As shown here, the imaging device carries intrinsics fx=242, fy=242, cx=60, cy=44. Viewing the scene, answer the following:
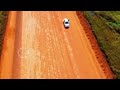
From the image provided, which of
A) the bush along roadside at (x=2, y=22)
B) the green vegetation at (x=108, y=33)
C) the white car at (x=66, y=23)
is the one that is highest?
the white car at (x=66, y=23)

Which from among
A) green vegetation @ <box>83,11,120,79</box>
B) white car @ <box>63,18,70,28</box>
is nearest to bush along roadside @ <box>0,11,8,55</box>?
white car @ <box>63,18,70,28</box>

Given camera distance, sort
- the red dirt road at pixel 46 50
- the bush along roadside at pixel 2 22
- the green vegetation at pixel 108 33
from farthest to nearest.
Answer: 1. the bush along roadside at pixel 2 22
2. the green vegetation at pixel 108 33
3. the red dirt road at pixel 46 50

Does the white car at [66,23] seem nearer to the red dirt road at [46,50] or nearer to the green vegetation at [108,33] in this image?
the red dirt road at [46,50]

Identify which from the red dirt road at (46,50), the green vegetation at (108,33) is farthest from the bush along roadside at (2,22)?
the green vegetation at (108,33)

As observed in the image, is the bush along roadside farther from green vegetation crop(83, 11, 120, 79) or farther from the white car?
green vegetation crop(83, 11, 120, 79)

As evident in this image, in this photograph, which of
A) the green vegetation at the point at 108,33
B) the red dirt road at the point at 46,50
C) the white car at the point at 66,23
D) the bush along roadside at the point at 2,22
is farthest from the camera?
the white car at the point at 66,23
